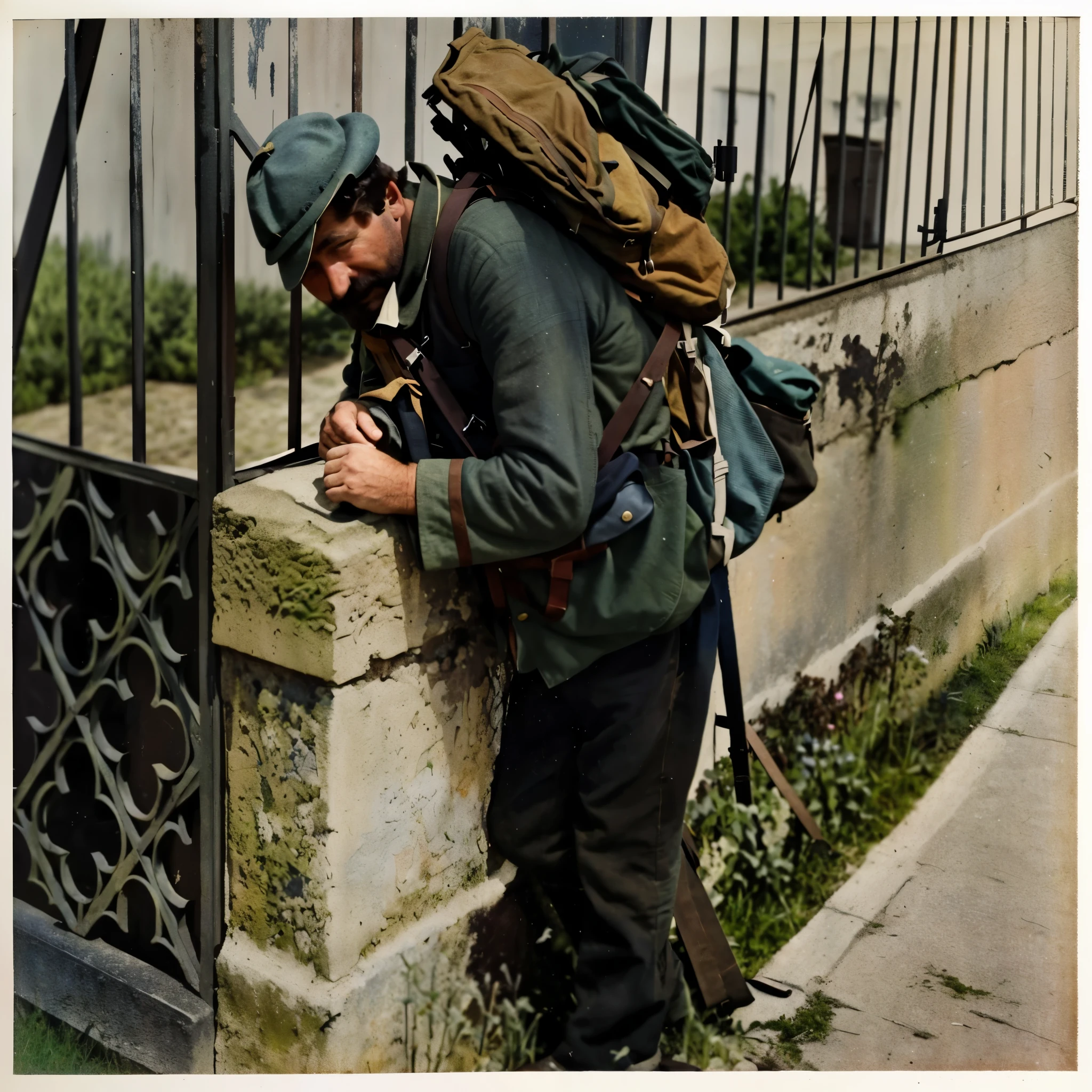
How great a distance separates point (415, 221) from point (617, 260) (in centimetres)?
37

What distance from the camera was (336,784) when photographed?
7.86ft

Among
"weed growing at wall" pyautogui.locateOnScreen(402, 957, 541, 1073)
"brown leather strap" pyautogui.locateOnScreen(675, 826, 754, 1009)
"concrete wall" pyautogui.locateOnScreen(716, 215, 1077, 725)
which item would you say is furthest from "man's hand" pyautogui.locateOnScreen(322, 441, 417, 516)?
"concrete wall" pyautogui.locateOnScreen(716, 215, 1077, 725)

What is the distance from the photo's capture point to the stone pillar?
2334 mm

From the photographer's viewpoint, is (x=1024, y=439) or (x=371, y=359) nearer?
(x=371, y=359)

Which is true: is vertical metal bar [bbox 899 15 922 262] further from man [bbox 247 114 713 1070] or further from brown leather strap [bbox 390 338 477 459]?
brown leather strap [bbox 390 338 477 459]

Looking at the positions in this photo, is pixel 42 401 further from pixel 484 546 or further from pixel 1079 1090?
pixel 1079 1090

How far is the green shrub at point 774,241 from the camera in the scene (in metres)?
3.50

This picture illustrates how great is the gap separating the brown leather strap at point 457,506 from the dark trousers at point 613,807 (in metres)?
0.44

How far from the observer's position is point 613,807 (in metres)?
2.62

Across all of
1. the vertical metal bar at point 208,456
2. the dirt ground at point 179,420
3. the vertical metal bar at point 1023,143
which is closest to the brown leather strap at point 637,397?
the vertical metal bar at point 208,456

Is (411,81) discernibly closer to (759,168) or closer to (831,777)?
(759,168)

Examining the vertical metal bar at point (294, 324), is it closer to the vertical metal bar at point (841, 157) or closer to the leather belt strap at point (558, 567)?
the leather belt strap at point (558, 567)

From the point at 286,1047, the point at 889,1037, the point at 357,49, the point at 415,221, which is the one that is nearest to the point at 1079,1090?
the point at 889,1037

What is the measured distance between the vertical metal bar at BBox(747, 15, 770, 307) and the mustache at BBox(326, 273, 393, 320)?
1253 millimetres
